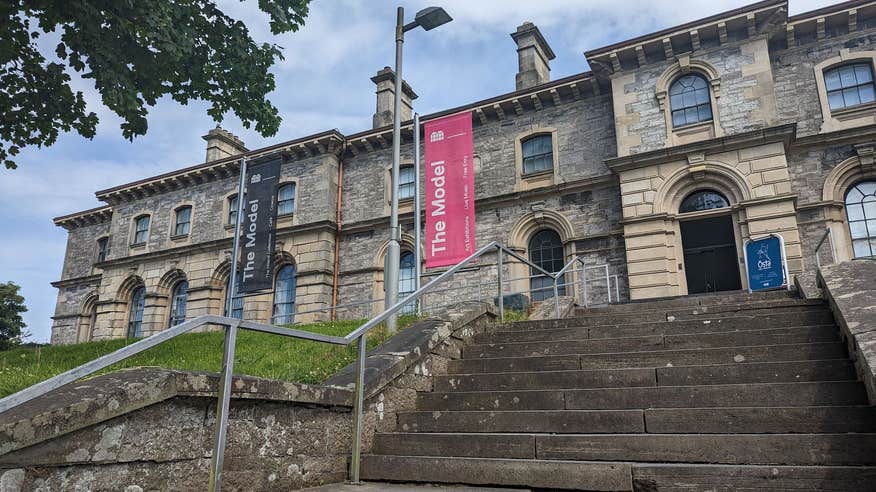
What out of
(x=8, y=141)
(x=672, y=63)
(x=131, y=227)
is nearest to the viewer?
(x=8, y=141)

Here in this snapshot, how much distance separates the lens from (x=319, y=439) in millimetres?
4367

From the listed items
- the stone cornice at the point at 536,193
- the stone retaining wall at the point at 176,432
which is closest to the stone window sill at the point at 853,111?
the stone cornice at the point at 536,193

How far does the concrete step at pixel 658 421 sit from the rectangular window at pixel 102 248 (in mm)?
27198

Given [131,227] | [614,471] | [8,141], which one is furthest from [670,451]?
[131,227]

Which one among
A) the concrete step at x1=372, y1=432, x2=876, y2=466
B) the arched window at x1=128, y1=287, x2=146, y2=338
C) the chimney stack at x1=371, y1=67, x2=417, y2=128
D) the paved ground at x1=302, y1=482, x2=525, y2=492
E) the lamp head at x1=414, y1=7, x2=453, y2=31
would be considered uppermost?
the chimney stack at x1=371, y1=67, x2=417, y2=128

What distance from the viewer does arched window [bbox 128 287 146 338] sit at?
2477cm

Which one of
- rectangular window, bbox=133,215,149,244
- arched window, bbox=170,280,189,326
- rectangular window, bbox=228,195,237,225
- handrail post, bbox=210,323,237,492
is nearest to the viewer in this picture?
handrail post, bbox=210,323,237,492

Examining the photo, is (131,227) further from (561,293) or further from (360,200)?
(561,293)

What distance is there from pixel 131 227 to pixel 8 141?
18249mm

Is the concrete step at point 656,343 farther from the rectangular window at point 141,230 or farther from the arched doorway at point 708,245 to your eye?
the rectangular window at point 141,230

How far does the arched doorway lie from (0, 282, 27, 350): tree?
90.3ft

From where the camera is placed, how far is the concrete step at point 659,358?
5.20 metres

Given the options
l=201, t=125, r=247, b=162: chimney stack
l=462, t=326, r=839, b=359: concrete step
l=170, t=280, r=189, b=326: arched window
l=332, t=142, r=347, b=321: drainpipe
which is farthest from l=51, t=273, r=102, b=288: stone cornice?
l=462, t=326, r=839, b=359: concrete step

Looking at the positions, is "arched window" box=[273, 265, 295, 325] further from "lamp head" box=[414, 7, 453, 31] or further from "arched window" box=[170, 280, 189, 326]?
"lamp head" box=[414, 7, 453, 31]
